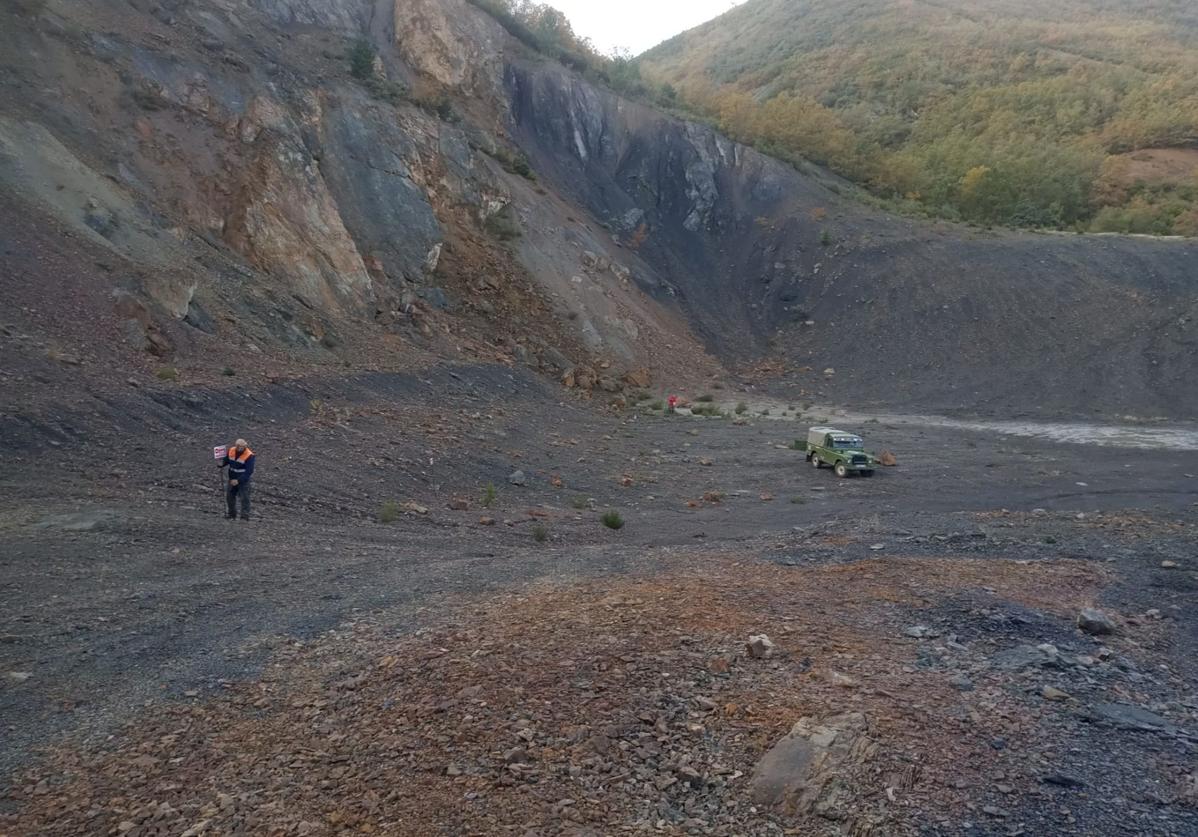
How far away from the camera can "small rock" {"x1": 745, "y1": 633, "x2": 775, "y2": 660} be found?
6755 mm

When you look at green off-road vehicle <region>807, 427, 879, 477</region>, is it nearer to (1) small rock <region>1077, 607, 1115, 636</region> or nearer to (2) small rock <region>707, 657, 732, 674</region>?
(1) small rock <region>1077, 607, 1115, 636</region>

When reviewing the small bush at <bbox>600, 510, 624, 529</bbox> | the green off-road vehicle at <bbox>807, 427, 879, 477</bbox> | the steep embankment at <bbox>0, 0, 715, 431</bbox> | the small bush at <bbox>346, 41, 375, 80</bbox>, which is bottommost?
the small bush at <bbox>600, 510, 624, 529</bbox>

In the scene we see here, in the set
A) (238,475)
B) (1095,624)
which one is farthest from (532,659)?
(238,475)

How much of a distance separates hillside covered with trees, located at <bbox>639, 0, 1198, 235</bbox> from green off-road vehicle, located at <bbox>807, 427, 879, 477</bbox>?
34.1 m

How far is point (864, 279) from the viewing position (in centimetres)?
4234

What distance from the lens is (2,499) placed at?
10.7 meters

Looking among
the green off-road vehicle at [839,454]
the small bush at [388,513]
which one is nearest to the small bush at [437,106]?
the green off-road vehicle at [839,454]

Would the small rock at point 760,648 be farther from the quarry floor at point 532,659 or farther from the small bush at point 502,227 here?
the small bush at point 502,227

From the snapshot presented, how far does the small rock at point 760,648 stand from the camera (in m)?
6.75

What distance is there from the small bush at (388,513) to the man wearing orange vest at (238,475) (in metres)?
2.19

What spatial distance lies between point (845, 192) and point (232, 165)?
37.0m

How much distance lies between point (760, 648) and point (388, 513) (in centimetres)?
816

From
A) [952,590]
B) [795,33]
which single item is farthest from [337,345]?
[795,33]

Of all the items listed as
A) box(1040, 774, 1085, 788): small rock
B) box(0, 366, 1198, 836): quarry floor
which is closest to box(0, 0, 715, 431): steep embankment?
box(0, 366, 1198, 836): quarry floor
